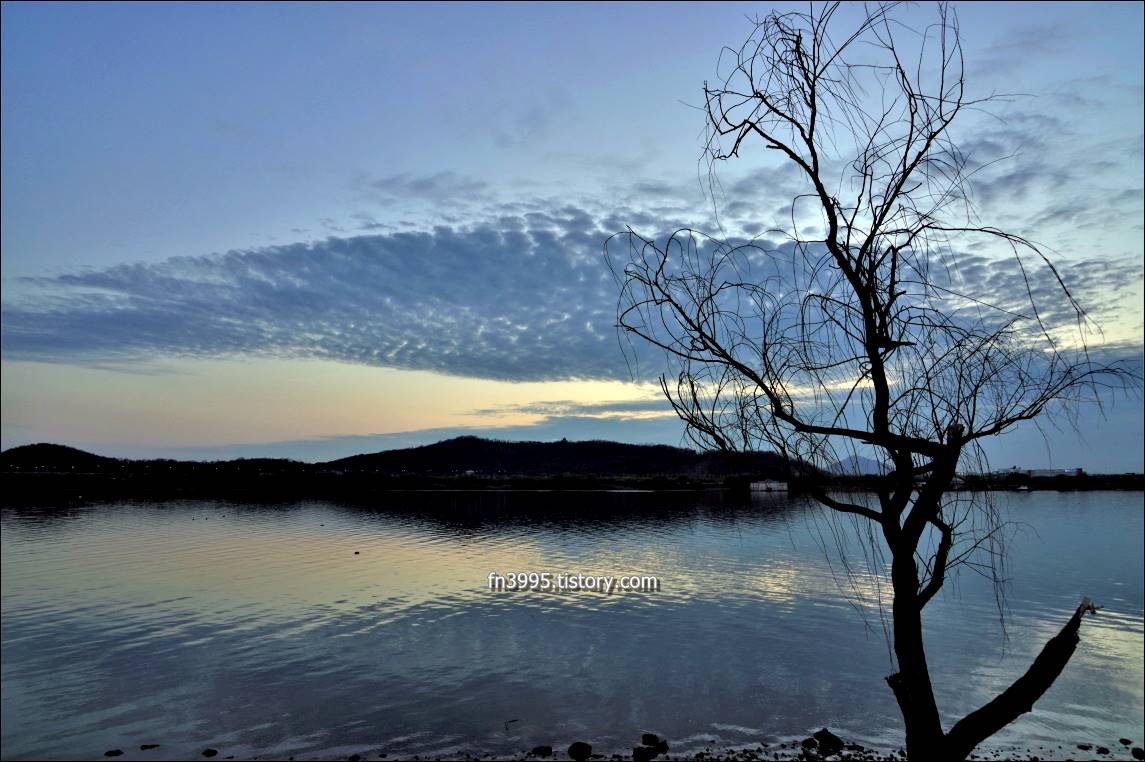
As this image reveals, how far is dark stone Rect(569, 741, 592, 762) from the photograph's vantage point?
517 inches

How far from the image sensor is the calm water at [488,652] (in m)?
15.1

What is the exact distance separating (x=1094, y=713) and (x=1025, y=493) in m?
152

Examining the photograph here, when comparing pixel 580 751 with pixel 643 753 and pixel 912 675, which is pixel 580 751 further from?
pixel 912 675

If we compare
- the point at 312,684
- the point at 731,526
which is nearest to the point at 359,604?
the point at 312,684

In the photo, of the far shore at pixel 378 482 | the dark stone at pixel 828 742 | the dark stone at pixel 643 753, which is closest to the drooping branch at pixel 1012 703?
the dark stone at pixel 643 753

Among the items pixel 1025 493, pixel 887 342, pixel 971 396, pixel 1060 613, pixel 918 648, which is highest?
pixel 887 342

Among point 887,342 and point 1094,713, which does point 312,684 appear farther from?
point 1094,713

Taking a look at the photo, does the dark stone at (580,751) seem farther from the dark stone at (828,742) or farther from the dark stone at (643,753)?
the dark stone at (828,742)

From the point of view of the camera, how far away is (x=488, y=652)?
828 inches

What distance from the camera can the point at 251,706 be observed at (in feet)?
53.5

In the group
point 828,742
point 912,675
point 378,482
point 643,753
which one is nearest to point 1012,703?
point 912,675

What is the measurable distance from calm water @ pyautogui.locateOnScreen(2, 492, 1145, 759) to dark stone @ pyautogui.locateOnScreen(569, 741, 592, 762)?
0.54 m

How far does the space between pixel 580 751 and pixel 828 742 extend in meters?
5.28

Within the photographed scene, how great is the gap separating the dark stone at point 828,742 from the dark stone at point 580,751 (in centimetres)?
478
